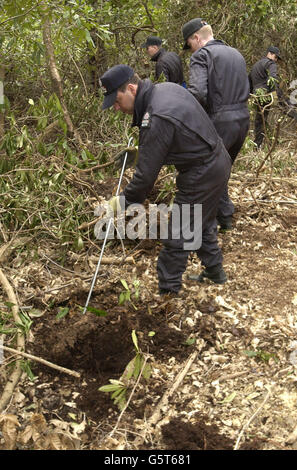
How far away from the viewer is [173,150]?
3.06 m

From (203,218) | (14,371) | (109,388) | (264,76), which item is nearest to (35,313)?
(14,371)

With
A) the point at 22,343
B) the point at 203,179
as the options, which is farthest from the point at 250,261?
the point at 22,343

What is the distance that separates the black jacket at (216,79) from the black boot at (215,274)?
1233 mm

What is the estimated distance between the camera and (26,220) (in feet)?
12.6

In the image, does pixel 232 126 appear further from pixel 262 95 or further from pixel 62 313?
pixel 62 313

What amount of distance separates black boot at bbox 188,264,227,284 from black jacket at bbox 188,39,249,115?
4.05 ft

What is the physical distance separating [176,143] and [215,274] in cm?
109

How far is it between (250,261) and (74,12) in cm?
261

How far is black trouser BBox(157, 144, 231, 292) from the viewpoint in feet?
10.4

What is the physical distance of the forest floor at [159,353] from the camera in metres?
2.46

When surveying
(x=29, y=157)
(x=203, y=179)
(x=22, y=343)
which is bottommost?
(x=22, y=343)

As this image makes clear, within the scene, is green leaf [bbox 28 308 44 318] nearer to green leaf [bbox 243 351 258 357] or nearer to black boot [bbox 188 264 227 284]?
black boot [bbox 188 264 227 284]

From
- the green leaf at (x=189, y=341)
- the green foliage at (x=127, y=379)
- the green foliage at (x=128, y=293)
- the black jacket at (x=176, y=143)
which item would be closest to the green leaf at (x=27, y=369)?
the green foliage at (x=127, y=379)

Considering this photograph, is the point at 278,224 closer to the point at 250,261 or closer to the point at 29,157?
the point at 250,261
